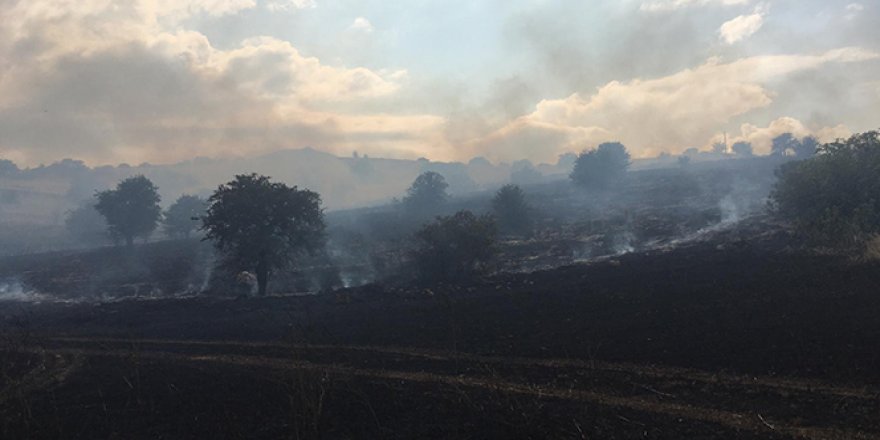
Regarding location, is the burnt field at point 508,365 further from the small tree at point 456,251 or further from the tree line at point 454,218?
the small tree at point 456,251

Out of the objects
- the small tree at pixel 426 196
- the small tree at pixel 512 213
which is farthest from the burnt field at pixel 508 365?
the small tree at pixel 426 196

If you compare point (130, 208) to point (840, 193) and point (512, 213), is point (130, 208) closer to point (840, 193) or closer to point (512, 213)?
point (512, 213)

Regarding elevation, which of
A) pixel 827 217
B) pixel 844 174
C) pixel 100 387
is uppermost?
pixel 844 174

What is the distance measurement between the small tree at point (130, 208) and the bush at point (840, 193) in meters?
88.8

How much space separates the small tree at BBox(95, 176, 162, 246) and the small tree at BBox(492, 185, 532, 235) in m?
57.2

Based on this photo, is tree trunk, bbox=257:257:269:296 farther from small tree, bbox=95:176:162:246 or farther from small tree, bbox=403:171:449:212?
small tree, bbox=403:171:449:212

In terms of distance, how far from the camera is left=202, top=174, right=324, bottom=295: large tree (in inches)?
1832

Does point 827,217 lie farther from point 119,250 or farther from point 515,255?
point 119,250

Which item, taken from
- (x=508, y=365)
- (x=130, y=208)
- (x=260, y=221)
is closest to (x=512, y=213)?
(x=260, y=221)

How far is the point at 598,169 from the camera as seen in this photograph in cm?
11544

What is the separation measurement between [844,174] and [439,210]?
74.2m

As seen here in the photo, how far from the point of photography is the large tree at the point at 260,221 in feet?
153

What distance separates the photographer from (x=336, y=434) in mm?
15531

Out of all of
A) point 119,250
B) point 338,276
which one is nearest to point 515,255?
point 338,276
